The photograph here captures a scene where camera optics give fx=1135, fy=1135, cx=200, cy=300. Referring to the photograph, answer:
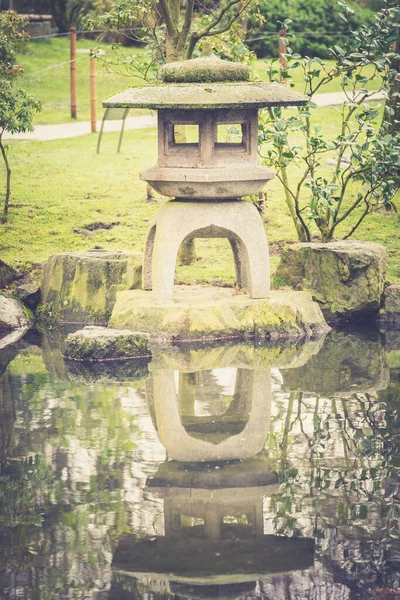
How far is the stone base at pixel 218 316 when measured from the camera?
11.9m

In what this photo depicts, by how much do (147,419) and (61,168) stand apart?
34.1 ft

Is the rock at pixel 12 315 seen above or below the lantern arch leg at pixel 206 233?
below

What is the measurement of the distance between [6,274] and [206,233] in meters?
2.97

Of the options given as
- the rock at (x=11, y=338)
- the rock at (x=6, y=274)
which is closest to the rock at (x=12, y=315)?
the rock at (x=11, y=338)

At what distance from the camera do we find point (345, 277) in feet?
42.5

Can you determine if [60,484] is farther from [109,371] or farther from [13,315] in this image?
[13,315]

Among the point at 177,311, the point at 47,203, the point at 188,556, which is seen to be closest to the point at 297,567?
the point at 188,556

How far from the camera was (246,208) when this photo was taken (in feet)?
39.7

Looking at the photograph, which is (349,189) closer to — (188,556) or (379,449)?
(379,449)

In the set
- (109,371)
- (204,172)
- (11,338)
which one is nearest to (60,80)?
(11,338)

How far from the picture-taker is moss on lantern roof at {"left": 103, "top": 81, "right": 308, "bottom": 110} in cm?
1140

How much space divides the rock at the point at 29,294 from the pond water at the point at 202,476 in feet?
6.01

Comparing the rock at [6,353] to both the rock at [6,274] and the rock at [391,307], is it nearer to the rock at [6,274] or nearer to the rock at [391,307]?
the rock at [6,274]

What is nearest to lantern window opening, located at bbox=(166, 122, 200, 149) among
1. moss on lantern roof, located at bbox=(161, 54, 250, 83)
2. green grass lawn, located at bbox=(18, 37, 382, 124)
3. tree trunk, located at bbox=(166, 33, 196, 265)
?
tree trunk, located at bbox=(166, 33, 196, 265)
